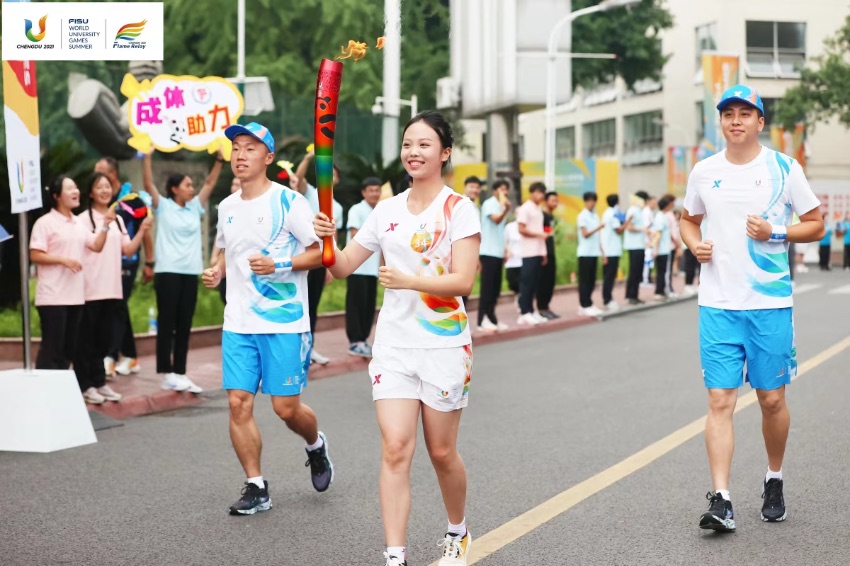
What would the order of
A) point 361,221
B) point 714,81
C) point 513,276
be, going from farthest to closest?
1. point 714,81
2. point 513,276
3. point 361,221

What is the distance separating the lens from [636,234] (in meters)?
21.7

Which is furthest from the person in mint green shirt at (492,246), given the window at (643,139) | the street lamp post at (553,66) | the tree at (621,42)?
the window at (643,139)

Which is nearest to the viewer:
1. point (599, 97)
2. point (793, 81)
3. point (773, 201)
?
point (773, 201)

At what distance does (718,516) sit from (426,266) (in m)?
1.84

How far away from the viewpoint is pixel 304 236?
6.82 meters

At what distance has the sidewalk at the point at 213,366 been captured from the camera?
1093cm

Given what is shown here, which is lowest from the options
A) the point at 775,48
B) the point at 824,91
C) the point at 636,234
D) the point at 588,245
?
the point at 588,245

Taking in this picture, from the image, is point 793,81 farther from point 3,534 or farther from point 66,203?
point 3,534

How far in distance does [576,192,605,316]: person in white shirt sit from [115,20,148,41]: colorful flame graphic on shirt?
38.8ft

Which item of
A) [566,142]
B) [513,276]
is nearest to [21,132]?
[513,276]

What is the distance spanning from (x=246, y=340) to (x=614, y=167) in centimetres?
3494

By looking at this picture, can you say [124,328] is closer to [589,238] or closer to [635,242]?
[589,238]

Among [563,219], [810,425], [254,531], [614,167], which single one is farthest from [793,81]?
[254,531]

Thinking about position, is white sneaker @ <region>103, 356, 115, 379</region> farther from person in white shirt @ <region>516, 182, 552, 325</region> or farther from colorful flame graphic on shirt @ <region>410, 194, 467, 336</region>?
colorful flame graphic on shirt @ <region>410, 194, 467, 336</region>
